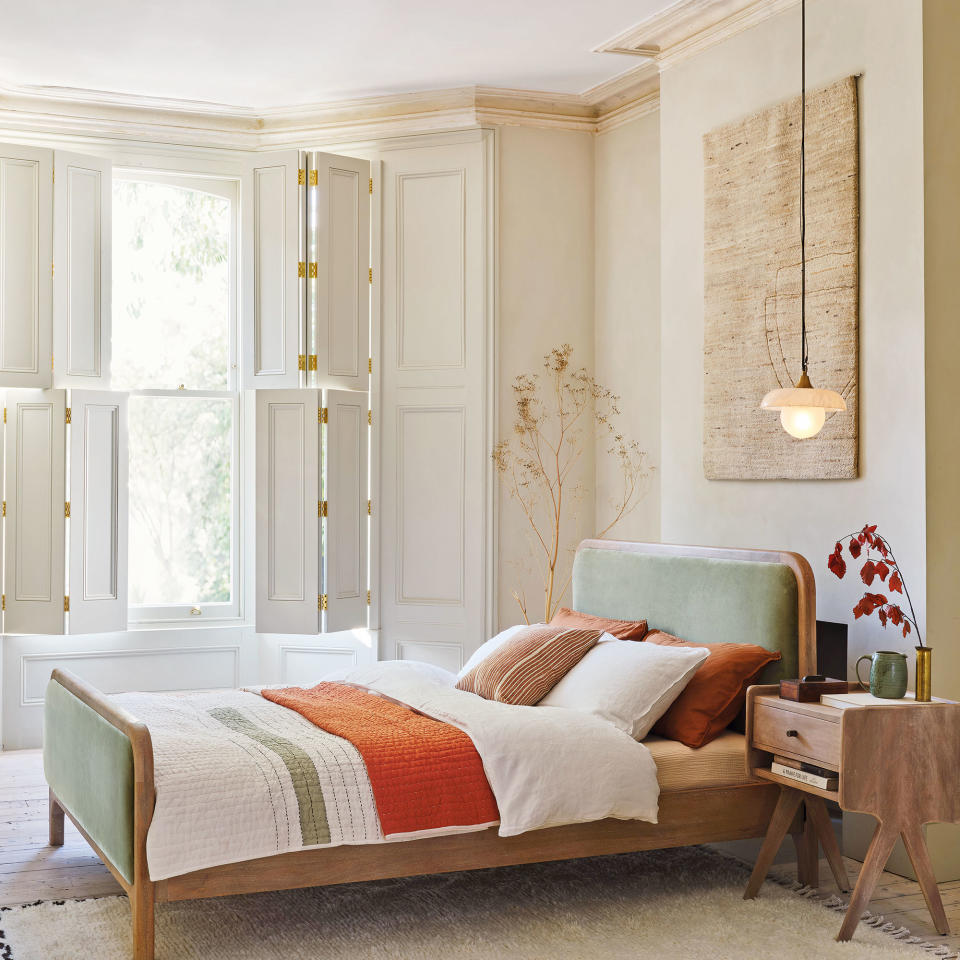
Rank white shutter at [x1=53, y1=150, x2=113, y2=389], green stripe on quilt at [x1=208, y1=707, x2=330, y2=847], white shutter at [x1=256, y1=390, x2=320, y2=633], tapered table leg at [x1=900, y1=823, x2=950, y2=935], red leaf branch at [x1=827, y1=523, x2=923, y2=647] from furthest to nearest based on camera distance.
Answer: white shutter at [x1=256, y1=390, x2=320, y2=633]
white shutter at [x1=53, y1=150, x2=113, y2=389]
red leaf branch at [x1=827, y1=523, x2=923, y2=647]
tapered table leg at [x1=900, y1=823, x2=950, y2=935]
green stripe on quilt at [x1=208, y1=707, x2=330, y2=847]

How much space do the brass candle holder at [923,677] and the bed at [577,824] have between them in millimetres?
450

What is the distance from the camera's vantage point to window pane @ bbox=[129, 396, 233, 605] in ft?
18.8

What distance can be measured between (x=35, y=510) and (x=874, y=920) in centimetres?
395

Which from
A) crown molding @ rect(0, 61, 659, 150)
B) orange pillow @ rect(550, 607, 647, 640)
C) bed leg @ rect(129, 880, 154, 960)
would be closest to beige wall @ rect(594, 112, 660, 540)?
crown molding @ rect(0, 61, 659, 150)

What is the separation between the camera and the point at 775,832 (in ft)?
11.0

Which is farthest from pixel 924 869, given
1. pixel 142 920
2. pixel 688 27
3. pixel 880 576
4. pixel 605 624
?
pixel 688 27

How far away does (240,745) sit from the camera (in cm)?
308

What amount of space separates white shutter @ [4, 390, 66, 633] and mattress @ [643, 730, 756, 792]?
3.09m

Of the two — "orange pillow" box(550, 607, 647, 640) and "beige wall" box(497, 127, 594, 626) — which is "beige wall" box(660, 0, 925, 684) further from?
"beige wall" box(497, 127, 594, 626)

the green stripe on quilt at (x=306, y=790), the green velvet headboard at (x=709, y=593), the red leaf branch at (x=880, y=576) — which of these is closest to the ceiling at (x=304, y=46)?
the green velvet headboard at (x=709, y=593)

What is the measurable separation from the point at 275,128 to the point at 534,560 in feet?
8.29

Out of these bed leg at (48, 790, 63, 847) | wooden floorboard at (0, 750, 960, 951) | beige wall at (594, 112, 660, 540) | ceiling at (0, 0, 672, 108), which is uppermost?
ceiling at (0, 0, 672, 108)

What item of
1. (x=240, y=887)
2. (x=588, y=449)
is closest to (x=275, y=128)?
(x=588, y=449)

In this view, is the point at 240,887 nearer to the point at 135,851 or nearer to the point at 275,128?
the point at 135,851
